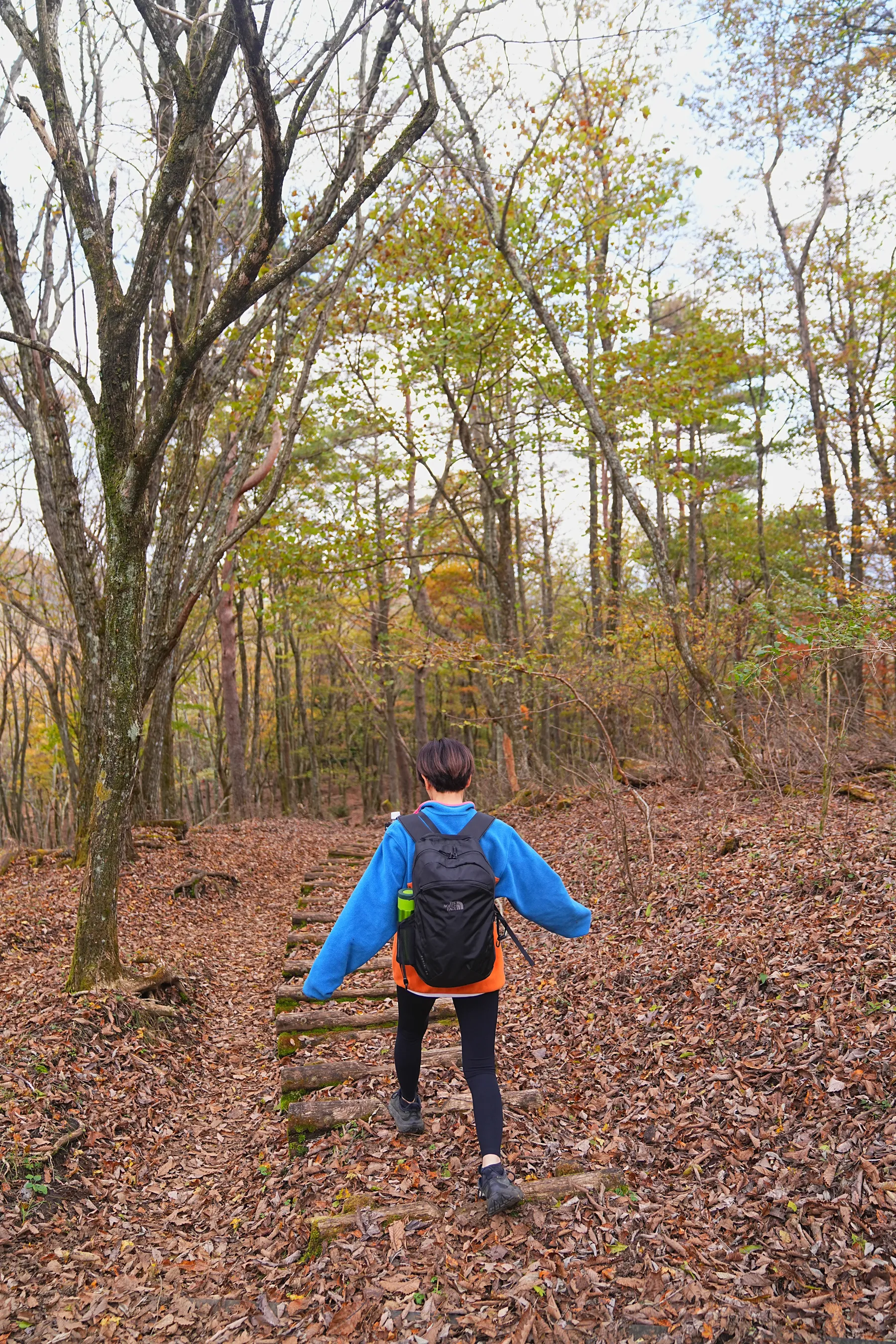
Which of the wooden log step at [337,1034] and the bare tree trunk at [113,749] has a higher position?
the bare tree trunk at [113,749]

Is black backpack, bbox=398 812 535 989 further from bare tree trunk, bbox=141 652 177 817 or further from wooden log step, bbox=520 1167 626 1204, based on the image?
bare tree trunk, bbox=141 652 177 817

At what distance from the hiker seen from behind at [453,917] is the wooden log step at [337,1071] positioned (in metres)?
0.96

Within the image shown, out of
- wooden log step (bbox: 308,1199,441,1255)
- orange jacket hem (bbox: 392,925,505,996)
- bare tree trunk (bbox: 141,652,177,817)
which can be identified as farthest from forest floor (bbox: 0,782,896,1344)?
bare tree trunk (bbox: 141,652,177,817)

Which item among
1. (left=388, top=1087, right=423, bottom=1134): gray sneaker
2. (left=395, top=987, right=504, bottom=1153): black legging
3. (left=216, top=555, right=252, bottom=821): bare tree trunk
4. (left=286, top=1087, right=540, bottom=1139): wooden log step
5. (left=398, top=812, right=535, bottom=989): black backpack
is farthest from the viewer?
(left=216, top=555, right=252, bottom=821): bare tree trunk

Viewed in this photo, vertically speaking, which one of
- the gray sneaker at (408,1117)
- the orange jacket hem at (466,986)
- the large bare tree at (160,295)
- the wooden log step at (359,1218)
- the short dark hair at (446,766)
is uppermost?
the large bare tree at (160,295)

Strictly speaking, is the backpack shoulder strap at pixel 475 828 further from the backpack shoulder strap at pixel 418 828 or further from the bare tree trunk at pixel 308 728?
the bare tree trunk at pixel 308 728

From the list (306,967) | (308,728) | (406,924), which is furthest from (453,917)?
(308,728)

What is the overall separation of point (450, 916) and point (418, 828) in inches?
13.9

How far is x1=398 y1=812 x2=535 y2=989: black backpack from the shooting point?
9.21ft

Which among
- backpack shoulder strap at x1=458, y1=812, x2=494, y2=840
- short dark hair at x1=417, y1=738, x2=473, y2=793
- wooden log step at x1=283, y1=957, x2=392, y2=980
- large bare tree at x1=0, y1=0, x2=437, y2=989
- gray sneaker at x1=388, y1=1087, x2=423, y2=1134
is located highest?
large bare tree at x1=0, y1=0, x2=437, y2=989

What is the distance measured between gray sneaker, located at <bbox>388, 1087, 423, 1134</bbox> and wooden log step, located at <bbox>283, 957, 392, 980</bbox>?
2.29 metres

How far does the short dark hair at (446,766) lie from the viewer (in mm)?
3055

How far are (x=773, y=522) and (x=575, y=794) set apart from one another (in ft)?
45.8

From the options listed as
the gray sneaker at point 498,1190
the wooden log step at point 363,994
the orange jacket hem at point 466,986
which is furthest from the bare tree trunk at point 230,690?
the gray sneaker at point 498,1190
